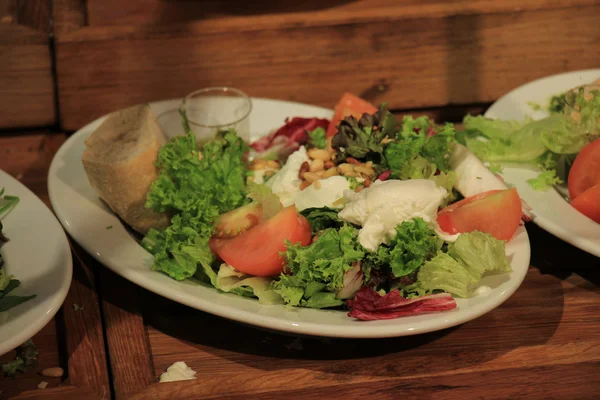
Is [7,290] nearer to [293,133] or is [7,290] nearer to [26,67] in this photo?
[293,133]

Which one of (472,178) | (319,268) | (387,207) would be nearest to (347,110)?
(472,178)

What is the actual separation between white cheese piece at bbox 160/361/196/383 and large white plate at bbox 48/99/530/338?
0.15 m

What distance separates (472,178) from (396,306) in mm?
455

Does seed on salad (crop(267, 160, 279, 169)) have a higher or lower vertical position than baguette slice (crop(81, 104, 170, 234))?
lower

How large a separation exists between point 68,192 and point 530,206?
4.14 feet

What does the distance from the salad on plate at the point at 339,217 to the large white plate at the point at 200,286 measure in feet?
0.11

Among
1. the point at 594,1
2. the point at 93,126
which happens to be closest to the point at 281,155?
the point at 93,126

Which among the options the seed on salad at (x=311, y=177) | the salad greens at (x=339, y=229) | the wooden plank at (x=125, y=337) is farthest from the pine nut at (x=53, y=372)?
the seed on salad at (x=311, y=177)

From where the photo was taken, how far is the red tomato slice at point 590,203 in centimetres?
198

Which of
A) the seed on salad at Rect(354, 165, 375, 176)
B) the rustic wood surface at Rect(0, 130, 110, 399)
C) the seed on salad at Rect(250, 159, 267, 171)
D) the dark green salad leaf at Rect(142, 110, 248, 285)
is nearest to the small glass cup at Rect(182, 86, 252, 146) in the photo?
the seed on salad at Rect(250, 159, 267, 171)

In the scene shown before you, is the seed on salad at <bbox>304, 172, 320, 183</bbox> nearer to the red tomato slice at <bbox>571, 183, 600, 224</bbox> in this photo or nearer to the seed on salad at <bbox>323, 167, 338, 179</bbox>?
the seed on salad at <bbox>323, 167, 338, 179</bbox>

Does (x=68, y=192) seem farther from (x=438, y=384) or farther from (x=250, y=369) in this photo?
(x=438, y=384)

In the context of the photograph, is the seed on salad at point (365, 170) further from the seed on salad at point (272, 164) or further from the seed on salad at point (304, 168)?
the seed on salad at point (272, 164)

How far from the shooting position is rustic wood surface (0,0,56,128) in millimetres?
2594
